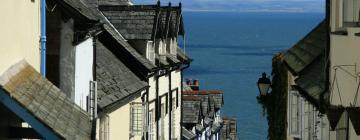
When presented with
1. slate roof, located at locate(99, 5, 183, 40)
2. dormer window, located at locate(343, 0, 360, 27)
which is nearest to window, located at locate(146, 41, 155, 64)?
slate roof, located at locate(99, 5, 183, 40)

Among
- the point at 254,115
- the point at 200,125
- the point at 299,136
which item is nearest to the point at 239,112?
the point at 254,115

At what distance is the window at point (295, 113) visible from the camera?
17.0 metres

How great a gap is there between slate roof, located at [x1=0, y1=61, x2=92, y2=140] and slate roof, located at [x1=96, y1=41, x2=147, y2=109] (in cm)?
885

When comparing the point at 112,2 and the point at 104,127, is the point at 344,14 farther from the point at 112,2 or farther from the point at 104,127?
the point at 112,2

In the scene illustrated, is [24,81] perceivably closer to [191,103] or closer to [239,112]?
[191,103]

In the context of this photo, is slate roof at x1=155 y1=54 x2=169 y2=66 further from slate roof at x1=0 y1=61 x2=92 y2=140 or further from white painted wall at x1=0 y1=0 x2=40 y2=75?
slate roof at x1=0 y1=61 x2=92 y2=140

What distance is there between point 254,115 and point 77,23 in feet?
207

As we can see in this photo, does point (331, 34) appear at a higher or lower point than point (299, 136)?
higher

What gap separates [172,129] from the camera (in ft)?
97.8

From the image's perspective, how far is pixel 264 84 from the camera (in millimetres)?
18781

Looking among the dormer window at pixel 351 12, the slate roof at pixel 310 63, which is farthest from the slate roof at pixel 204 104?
the dormer window at pixel 351 12

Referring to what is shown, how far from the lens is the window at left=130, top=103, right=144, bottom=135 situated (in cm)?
2267

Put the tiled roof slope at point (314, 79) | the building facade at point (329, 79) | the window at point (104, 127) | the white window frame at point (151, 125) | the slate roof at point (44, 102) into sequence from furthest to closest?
the white window frame at point (151, 125) < the window at point (104, 127) < the tiled roof slope at point (314, 79) < the building facade at point (329, 79) < the slate roof at point (44, 102)

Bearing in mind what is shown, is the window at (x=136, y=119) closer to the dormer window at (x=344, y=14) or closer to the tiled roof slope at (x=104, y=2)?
the tiled roof slope at (x=104, y=2)
